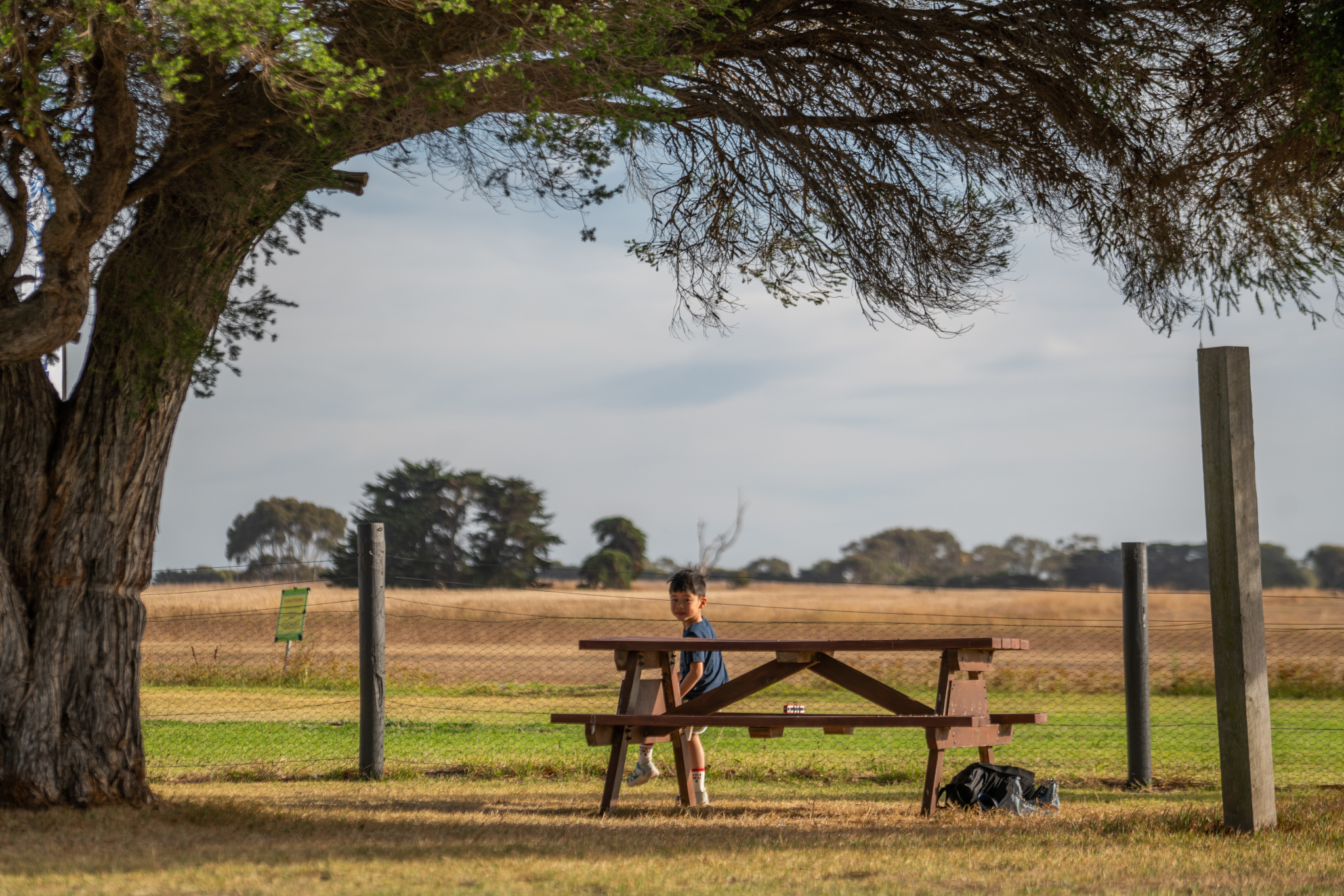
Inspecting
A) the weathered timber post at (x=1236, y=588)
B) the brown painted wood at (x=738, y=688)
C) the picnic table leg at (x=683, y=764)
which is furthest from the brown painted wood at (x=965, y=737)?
the picnic table leg at (x=683, y=764)

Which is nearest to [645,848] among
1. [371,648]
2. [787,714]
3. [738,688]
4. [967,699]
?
[738,688]

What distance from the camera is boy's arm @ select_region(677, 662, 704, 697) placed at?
272 inches

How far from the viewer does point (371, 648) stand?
8258 millimetres

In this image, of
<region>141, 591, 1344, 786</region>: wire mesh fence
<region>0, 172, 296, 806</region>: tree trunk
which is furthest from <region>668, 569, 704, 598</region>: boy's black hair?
<region>0, 172, 296, 806</region>: tree trunk

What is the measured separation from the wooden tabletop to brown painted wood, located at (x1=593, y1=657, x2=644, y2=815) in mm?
168

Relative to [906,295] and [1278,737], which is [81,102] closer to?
[906,295]

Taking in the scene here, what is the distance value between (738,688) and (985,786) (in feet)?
4.73

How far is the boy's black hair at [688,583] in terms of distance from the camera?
717 cm

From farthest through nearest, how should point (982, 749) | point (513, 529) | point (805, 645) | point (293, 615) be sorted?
point (513, 529)
point (293, 615)
point (982, 749)
point (805, 645)

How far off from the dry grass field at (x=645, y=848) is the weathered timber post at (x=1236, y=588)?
241 mm

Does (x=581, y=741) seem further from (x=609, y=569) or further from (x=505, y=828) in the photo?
(x=609, y=569)

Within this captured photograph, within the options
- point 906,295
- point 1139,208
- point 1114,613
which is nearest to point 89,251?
point 906,295

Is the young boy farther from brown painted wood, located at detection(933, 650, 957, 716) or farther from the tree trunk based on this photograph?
the tree trunk

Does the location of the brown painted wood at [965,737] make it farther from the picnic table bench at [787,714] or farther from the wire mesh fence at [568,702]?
the wire mesh fence at [568,702]
